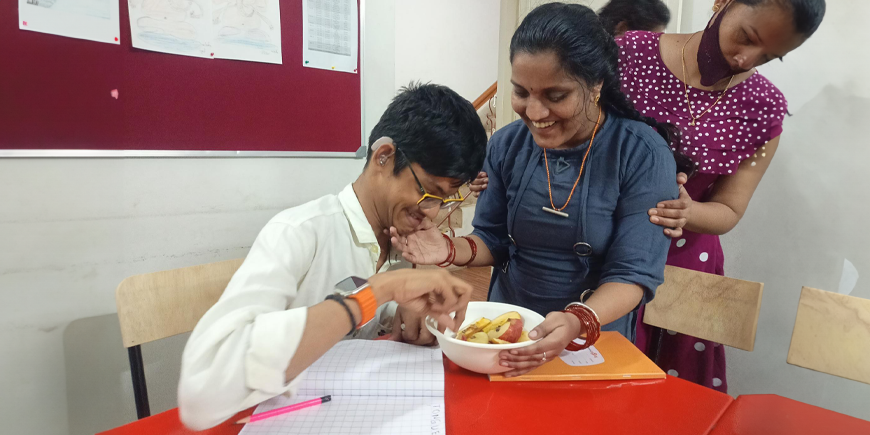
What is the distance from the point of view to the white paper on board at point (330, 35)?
1.95m

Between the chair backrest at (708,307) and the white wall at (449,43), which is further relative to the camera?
the white wall at (449,43)

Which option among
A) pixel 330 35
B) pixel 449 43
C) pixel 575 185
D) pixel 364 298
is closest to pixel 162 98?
pixel 330 35

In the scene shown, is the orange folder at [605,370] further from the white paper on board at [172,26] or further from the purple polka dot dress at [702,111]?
the white paper on board at [172,26]

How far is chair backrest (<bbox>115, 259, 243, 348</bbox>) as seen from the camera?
120cm

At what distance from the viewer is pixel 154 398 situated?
5.87 feet

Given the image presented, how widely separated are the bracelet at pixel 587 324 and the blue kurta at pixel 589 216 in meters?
0.19

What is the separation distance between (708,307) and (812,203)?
717 millimetres

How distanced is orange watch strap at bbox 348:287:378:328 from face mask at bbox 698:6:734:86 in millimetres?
1091

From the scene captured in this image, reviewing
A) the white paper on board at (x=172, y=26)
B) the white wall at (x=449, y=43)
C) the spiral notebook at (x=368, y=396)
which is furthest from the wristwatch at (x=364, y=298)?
the white wall at (x=449, y=43)

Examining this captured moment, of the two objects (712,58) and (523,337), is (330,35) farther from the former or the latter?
(523,337)

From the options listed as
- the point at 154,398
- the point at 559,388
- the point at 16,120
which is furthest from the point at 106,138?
the point at 559,388

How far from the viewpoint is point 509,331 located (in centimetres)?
91

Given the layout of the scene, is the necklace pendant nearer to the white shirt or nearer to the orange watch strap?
the white shirt

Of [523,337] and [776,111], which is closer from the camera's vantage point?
[523,337]
